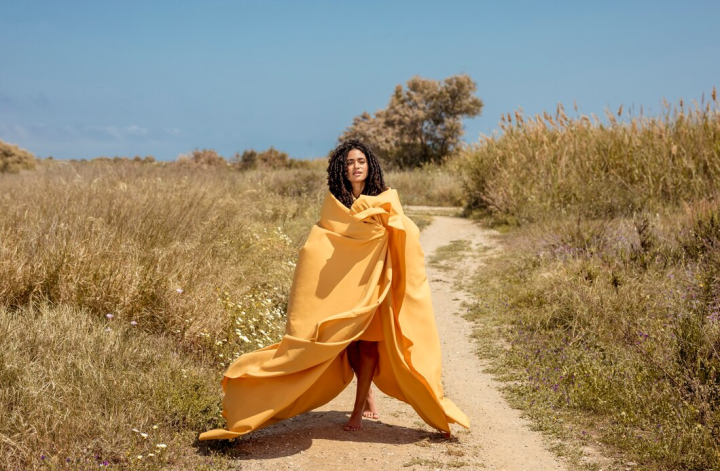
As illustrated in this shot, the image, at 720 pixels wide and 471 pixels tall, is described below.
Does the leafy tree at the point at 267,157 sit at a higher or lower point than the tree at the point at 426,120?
lower

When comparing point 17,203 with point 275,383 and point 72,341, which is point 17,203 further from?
point 275,383

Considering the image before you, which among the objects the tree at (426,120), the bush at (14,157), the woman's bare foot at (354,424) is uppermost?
the tree at (426,120)

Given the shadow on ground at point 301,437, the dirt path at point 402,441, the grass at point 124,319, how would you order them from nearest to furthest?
the grass at point 124,319 < the dirt path at point 402,441 < the shadow on ground at point 301,437

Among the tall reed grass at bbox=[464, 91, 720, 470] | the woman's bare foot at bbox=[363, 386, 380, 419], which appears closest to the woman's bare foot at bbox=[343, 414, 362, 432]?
the woman's bare foot at bbox=[363, 386, 380, 419]

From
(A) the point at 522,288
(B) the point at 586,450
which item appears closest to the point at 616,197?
(A) the point at 522,288

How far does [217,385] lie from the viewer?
17.1 feet

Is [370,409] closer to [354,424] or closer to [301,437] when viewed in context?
[354,424]

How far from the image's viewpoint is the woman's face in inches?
186

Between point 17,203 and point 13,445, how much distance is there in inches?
205

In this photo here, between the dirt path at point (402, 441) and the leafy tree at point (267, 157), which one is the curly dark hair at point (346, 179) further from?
the leafy tree at point (267, 157)

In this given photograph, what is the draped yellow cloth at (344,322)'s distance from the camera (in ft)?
14.1

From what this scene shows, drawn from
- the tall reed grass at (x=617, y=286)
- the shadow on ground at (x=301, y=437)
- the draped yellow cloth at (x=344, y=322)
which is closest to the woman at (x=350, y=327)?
the draped yellow cloth at (x=344, y=322)

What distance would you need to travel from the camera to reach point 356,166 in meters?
4.73

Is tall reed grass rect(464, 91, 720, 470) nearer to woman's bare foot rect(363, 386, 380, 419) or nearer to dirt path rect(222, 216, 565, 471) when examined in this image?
dirt path rect(222, 216, 565, 471)
